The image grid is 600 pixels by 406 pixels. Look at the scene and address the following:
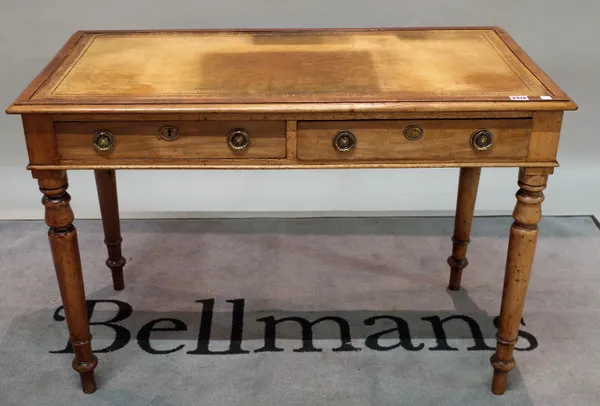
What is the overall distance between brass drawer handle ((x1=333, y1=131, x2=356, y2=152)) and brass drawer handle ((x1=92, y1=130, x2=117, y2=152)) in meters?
0.57

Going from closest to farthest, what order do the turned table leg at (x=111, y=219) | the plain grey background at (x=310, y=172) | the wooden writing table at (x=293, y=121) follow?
the wooden writing table at (x=293, y=121), the turned table leg at (x=111, y=219), the plain grey background at (x=310, y=172)

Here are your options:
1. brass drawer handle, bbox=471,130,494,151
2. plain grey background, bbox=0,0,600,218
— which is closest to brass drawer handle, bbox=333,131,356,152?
brass drawer handle, bbox=471,130,494,151

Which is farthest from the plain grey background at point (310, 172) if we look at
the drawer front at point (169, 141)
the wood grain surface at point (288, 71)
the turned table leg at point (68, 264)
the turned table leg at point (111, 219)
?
the drawer front at point (169, 141)

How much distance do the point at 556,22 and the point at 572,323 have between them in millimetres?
1448

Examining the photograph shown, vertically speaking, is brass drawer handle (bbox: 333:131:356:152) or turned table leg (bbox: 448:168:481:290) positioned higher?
brass drawer handle (bbox: 333:131:356:152)

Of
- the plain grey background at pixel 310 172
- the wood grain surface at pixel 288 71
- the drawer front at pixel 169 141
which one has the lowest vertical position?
the plain grey background at pixel 310 172

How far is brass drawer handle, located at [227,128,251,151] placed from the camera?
2.15m

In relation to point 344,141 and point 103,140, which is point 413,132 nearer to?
point 344,141

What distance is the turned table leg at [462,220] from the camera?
9.15ft

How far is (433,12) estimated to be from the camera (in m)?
3.58

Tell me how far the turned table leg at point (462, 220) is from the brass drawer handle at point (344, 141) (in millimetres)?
743

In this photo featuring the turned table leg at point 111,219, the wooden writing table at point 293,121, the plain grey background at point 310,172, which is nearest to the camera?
the wooden writing table at point 293,121

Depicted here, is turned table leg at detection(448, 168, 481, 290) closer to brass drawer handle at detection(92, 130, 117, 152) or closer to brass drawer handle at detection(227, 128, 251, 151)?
brass drawer handle at detection(227, 128, 251, 151)

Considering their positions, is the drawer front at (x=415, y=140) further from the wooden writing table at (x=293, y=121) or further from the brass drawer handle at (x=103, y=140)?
the brass drawer handle at (x=103, y=140)
